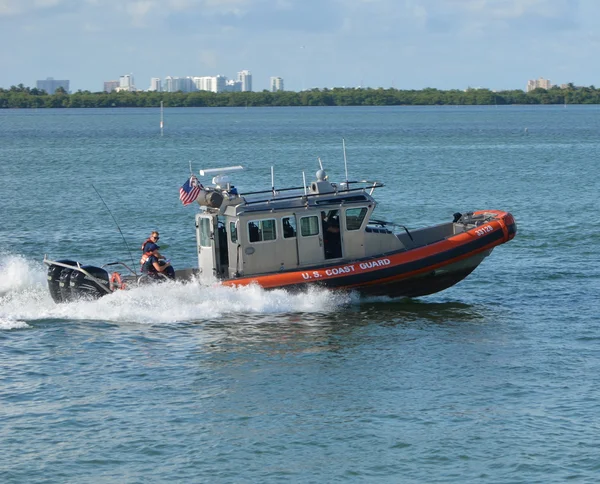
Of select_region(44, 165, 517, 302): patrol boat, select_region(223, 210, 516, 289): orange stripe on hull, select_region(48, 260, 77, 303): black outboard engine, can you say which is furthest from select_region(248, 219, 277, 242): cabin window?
select_region(48, 260, 77, 303): black outboard engine

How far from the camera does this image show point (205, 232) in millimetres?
21688

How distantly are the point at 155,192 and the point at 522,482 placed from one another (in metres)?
35.2

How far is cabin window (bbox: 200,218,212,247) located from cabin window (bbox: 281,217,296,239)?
5.15 feet

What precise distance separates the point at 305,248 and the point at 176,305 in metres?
2.89

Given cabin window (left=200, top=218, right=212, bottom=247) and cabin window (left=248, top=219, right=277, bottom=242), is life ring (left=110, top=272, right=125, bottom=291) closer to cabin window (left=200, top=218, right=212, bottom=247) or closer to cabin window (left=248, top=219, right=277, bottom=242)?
cabin window (left=200, top=218, right=212, bottom=247)

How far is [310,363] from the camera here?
18391 mm

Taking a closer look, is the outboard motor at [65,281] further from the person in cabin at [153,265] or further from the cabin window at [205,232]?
the cabin window at [205,232]

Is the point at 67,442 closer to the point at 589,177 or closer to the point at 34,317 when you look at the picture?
the point at 34,317

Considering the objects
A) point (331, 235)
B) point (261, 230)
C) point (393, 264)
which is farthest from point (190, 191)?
point (393, 264)

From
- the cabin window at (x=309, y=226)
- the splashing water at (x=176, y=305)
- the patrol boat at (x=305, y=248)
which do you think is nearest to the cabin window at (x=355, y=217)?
the patrol boat at (x=305, y=248)

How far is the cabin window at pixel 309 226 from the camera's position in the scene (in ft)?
70.3

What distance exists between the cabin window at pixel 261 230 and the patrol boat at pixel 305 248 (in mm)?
20

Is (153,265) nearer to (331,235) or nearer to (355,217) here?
(331,235)

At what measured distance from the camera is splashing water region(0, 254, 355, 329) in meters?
21.2
